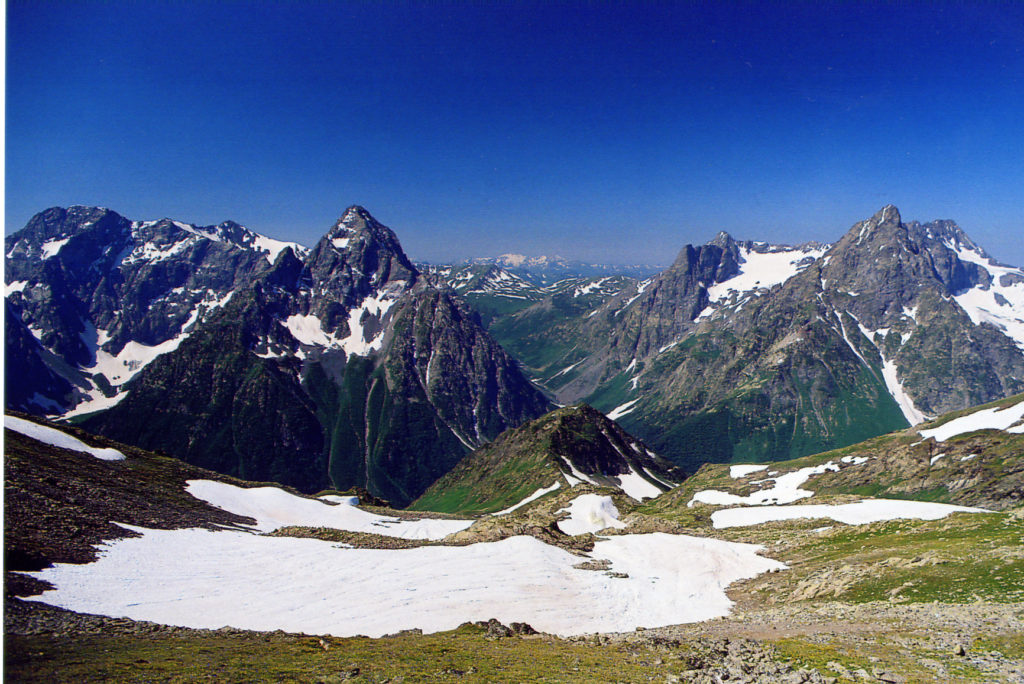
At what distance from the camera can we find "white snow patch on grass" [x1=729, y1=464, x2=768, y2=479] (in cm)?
15338

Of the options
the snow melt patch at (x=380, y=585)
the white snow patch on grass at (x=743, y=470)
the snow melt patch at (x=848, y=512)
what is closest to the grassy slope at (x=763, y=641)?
the snow melt patch at (x=380, y=585)

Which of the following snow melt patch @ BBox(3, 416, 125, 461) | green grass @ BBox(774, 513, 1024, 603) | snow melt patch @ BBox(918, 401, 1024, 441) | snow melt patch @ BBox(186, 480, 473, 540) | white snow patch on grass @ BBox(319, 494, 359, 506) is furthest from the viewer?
snow melt patch @ BBox(918, 401, 1024, 441)

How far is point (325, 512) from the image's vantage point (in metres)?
86.2

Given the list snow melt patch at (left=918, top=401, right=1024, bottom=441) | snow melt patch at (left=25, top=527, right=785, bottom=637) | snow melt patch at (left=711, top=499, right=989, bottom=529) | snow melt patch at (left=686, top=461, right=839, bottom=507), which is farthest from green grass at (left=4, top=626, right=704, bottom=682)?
snow melt patch at (left=918, top=401, right=1024, bottom=441)

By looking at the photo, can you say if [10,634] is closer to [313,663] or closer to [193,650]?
[193,650]

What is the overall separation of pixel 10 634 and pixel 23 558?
1380 centimetres

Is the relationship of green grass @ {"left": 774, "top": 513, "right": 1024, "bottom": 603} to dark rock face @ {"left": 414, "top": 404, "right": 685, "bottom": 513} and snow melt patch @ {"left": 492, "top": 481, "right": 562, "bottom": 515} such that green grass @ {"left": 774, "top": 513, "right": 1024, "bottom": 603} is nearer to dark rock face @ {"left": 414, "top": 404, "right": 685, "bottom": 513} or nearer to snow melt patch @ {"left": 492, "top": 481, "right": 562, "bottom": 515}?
snow melt patch @ {"left": 492, "top": 481, "right": 562, "bottom": 515}

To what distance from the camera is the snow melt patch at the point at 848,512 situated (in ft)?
229

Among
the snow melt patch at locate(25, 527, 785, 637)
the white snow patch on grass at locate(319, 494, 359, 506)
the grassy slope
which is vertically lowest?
the white snow patch on grass at locate(319, 494, 359, 506)

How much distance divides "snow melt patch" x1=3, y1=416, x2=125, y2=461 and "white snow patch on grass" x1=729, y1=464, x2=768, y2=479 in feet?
496

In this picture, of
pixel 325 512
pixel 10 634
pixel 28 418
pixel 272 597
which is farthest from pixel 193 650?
pixel 28 418

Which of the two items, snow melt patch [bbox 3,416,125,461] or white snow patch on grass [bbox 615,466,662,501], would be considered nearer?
snow melt patch [bbox 3,416,125,461]

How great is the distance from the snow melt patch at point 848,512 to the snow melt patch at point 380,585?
31596 millimetres

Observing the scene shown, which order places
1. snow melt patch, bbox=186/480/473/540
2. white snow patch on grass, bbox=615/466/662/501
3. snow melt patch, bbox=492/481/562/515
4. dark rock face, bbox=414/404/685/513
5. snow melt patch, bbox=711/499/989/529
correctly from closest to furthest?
snow melt patch, bbox=711/499/989/529, snow melt patch, bbox=186/480/473/540, snow melt patch, bbox=492/481/562/515, dark rock face, bbox=414/404/685/513, white snow patch on grass, bbox=615/466/662/501
